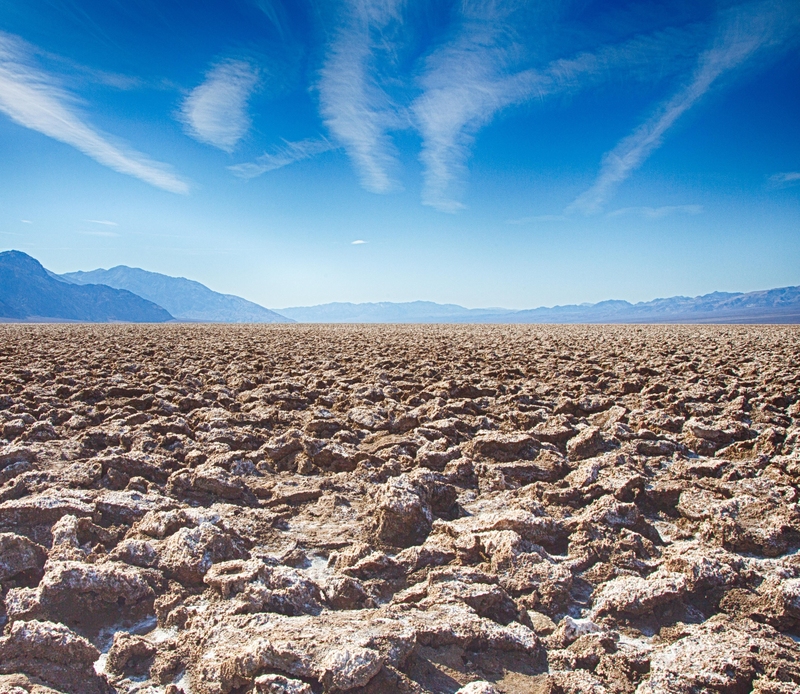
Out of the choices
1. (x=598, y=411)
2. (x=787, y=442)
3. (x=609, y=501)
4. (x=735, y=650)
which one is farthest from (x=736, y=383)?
(x=735, y=650)

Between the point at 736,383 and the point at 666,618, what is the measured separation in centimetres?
594

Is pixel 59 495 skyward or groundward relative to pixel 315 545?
skyward

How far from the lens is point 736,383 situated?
6.72 meters

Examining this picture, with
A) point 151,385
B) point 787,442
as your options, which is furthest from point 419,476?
point 151,385

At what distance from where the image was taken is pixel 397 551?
2.43 meters

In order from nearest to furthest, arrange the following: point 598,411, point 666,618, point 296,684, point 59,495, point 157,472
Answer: point 296,684 → point 666,618 → point 59,495 → point 157,472 → point 598,411

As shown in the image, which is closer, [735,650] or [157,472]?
[735,650]

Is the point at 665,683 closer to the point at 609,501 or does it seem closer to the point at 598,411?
the point at 609,501

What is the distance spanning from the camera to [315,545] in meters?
2.51

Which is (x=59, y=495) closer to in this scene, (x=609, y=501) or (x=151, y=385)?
(x=609, y=501)

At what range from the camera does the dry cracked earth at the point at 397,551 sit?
159 cm

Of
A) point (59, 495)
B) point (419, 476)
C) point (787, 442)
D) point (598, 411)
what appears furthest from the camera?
point (598, 411)

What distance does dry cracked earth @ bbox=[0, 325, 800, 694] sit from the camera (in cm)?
159

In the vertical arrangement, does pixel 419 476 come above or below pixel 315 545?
above
